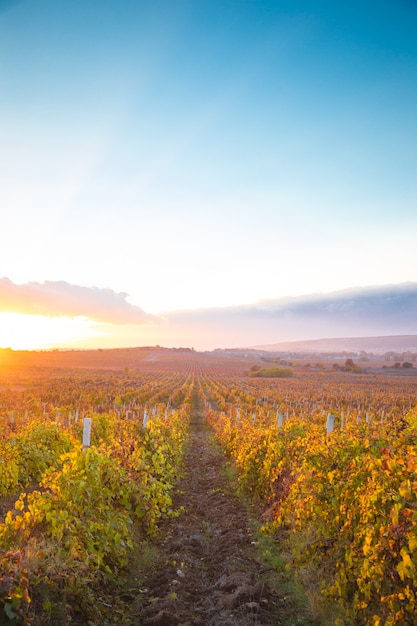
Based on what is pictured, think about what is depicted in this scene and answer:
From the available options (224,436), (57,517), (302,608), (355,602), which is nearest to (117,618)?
(57,517)

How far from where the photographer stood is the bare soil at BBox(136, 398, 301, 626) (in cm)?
475

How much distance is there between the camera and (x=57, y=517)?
493 centimetres

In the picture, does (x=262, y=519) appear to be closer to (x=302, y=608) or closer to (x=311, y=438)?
(x=311, y=438)

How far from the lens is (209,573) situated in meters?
5.94

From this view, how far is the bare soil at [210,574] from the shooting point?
4.75m

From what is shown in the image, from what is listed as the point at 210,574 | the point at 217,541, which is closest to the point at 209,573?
the point at 210,574

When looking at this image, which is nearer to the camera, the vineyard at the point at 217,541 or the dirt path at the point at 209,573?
the vineyard at the point at 217,541

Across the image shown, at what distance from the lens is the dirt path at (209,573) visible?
15.6 feet

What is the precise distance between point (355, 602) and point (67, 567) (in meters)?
3.24

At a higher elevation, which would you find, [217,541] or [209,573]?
[209,573]

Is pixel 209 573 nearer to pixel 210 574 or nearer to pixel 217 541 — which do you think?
pixel 210 574

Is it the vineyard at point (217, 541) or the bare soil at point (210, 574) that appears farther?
the bare soil at point (210, 574)

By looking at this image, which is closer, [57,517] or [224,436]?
[57,517]

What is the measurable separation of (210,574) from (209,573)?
0.12 feet
